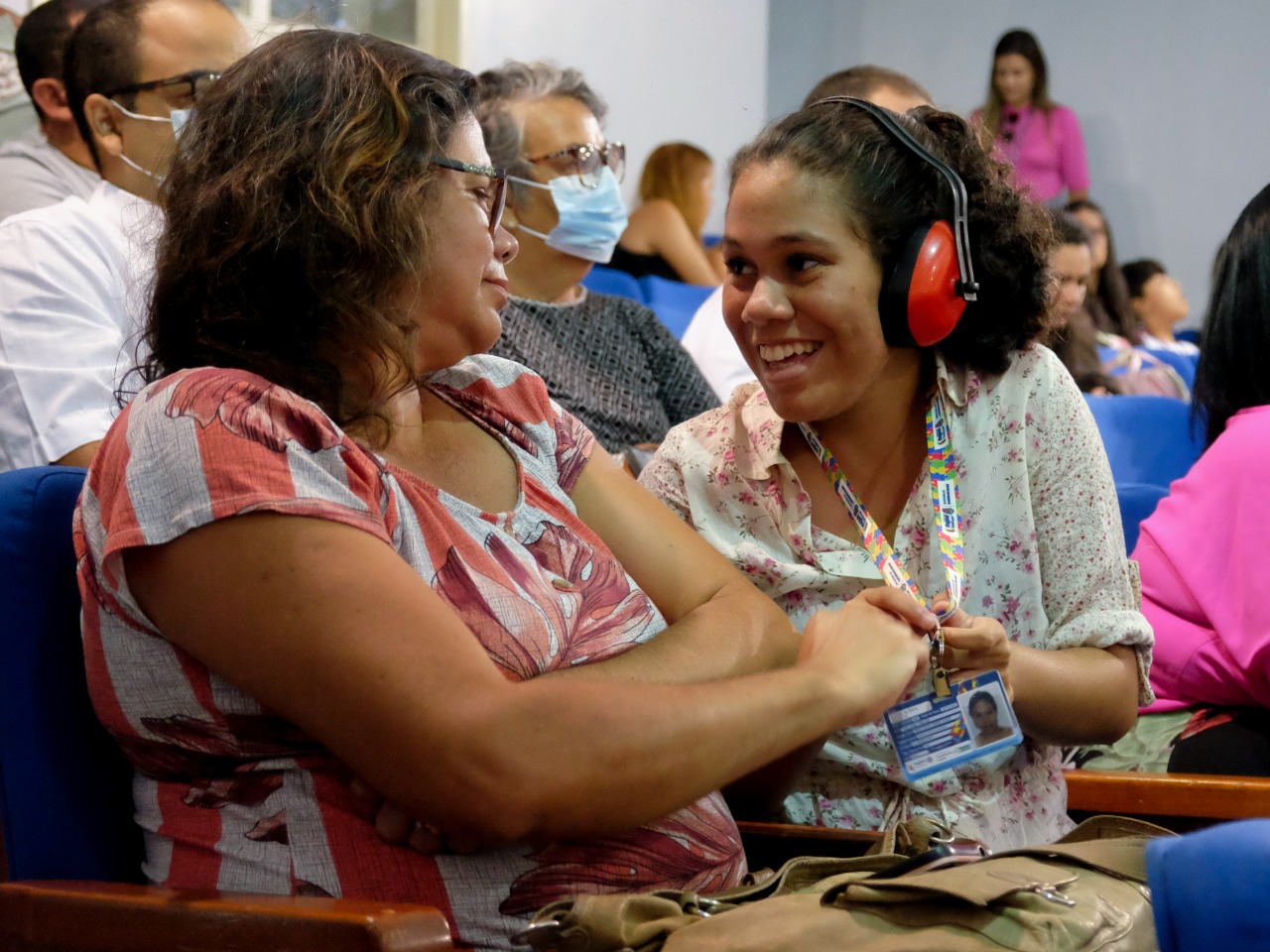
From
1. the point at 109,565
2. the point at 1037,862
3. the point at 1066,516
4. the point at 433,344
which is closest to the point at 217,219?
the point at 433,344

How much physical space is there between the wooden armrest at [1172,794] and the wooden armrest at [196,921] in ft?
3.00

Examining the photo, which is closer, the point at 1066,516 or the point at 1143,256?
the point at 1066,516

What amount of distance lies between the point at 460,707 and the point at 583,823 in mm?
144

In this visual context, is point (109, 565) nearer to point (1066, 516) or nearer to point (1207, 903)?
point (1207, 903)

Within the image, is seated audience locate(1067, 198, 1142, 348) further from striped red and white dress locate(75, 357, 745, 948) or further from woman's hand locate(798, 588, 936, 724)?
striped red and white dress locate(75, 357, 745, 948)

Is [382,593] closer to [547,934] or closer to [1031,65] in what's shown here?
[547,934]

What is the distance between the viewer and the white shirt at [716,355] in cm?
361

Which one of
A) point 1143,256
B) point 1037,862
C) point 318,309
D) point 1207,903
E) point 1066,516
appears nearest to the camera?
point 1207,903

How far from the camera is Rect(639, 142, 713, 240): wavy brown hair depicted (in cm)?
601

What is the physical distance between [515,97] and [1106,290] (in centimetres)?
392

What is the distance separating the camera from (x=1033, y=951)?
3.28 ft

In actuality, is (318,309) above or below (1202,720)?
above

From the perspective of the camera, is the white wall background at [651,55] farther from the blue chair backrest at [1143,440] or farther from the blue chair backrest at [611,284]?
the blue chair backrest at [1143,440]

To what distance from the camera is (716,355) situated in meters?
3.65
